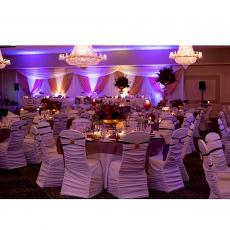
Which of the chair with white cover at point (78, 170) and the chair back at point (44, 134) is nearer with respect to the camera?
the chair with white cover at point (78, 170)

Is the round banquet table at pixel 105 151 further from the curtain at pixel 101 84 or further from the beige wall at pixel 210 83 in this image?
the curtain at pixel 101 84

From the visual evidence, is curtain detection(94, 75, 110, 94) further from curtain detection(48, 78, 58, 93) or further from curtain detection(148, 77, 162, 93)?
curtain detection(48, 78, 58, 93)

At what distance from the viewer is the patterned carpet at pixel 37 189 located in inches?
217

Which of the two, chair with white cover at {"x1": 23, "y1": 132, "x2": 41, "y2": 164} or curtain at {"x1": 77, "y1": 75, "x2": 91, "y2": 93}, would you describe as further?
curtain at {"x1": 77, "y1": 75, "x2": 91, "y2": 93}

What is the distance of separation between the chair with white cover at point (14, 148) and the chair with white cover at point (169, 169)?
2.43 metres

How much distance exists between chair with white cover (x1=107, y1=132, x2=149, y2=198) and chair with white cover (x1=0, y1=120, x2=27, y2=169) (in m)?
2.17

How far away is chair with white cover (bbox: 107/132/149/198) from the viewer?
17.0 ft

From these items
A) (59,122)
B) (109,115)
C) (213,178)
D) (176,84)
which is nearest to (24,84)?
(176,84)

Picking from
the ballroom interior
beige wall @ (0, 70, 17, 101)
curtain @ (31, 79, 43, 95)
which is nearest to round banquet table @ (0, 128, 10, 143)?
the ballroom interior

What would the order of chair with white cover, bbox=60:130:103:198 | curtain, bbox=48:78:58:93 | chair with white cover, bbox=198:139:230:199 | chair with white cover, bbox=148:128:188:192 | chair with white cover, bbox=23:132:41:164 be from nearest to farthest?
chair with white cover, bbox=198:139:230:199
chair with white cover, bbox=60:130:103:198
chair with white cover, bbox=148:128:188:192
chair with white cover, bbox=23:132:41:164
curtain, bbox=48:78:58:93

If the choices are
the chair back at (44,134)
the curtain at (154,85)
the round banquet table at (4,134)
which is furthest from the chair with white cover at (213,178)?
the curtain at (154,85)

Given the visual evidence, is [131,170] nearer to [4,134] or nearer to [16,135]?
[16,135]

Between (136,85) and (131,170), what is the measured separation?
14.3 meters
